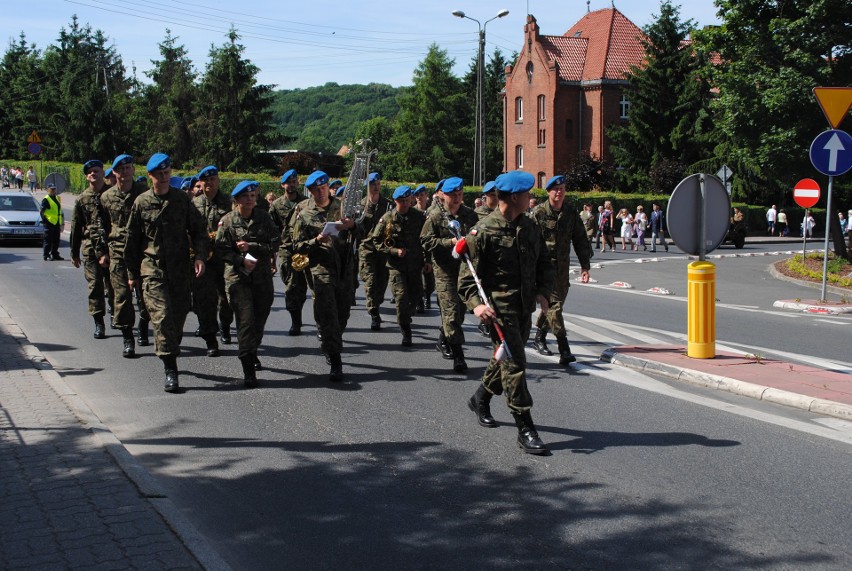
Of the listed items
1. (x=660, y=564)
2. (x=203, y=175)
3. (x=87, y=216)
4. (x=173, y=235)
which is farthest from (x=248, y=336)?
(x=660, y=564)

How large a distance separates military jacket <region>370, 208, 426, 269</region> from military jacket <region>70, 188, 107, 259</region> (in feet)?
10.4

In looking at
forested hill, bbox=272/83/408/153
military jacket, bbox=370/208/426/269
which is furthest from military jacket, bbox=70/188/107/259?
forested hill, bbox=272/83/408/153

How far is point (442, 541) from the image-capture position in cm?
468

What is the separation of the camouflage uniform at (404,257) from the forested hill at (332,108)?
152m

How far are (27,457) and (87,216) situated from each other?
5.65m

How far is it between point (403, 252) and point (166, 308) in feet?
10.8

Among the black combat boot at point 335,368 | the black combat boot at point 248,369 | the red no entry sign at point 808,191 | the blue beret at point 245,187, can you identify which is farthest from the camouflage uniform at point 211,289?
the red no entry sign at point 808,191

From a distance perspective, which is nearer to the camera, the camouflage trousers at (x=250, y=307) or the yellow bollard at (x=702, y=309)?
the camouflage trousers at (x=250, y=307)

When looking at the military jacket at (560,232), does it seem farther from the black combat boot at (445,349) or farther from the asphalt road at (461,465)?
the black combat boot at (445,349)

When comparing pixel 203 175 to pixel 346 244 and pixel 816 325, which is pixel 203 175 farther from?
pixel 816 325

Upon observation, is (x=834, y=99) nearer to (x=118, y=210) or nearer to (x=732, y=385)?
(x=732, y=385)

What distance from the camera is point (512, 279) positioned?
641cm

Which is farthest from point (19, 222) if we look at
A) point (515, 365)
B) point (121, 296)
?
point (515, 365)

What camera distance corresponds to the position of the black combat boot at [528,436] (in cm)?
621
